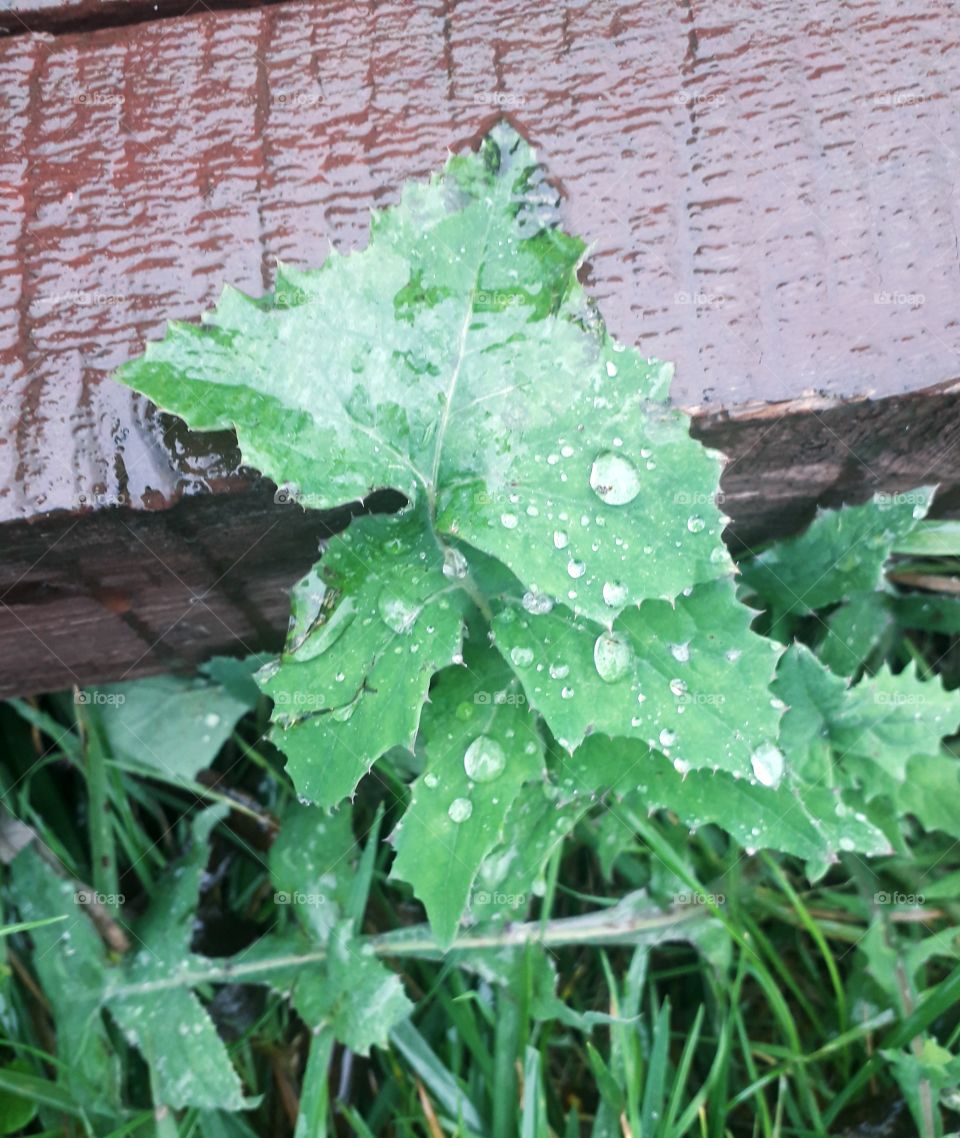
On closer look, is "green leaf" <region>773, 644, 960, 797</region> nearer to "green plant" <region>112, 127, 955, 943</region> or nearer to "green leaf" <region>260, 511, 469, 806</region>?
"green plant" <region>112, 127, 955, 943</region>

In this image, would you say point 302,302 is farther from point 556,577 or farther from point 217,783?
point 217,783

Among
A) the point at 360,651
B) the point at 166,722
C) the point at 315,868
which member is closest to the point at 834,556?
the point at 360,651

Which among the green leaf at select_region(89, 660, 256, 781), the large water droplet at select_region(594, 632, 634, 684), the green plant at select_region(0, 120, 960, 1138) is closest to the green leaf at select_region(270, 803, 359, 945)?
the green plant at select_region(0, 120, 960, 1138)

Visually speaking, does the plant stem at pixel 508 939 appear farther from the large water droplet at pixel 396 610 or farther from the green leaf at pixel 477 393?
the green leaf at pixel 477 393

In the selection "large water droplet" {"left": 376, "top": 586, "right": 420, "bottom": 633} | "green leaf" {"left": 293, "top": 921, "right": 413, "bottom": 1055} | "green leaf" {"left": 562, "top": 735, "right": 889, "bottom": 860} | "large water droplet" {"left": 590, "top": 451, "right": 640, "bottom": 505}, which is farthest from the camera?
"green leaf" {"left": 293, "top": 921, "right": 413, "bottom": 1055}

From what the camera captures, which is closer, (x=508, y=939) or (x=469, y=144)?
(x=469, y=144)

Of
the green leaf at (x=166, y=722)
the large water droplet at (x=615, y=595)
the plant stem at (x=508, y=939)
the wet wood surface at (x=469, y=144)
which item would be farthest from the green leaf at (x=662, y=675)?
the green leaf at (x=166, y=722)

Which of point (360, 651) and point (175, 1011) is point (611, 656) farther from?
point (175, 1011)
